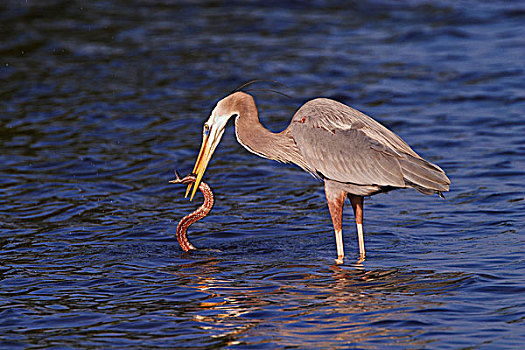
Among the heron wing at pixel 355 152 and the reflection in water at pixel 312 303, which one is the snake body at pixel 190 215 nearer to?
the reflection in water at pixel 312 303

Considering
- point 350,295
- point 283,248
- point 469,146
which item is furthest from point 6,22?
point 350,295

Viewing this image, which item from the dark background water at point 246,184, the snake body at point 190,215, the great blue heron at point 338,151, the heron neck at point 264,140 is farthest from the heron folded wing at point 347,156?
the snake body at point 190,215

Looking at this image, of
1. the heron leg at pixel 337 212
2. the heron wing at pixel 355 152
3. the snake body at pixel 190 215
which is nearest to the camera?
the heron wing at pixel 355 152

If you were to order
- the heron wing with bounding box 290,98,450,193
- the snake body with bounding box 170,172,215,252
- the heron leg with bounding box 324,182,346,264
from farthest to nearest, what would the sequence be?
the snake body with bounding box 170,172,215,252, the heron leg with bounding box 324,182,346,264, the heron wing with bounding box 290,98,450,193

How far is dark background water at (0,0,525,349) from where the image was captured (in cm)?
662

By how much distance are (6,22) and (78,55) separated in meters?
2.58

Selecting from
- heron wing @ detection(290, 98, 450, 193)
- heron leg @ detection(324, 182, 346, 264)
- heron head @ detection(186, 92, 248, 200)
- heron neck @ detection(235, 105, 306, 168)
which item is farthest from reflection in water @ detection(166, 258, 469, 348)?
heron neck @ detection(235, 105, 306, 168)

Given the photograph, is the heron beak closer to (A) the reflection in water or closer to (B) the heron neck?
(B) the heron neck

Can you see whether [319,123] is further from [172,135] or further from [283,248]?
[172,135]

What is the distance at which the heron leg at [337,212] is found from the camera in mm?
7961

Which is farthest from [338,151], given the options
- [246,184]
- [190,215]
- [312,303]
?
[246,184]

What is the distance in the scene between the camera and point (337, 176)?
7906 mm

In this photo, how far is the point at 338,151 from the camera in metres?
7.90

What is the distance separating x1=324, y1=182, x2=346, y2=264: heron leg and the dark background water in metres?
0.13
